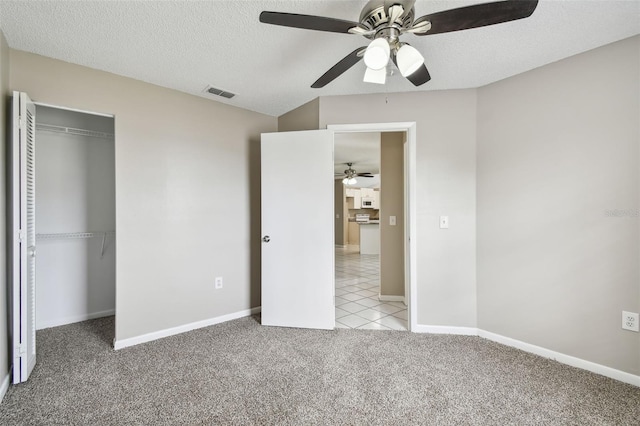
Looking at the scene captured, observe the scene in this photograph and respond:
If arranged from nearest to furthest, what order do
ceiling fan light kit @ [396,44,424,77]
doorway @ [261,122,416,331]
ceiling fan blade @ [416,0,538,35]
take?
ceiling fan blade @ [416,0,538,35]
ceiling fan light kit @ [396,44,424,77]
doorway @ [261,122,416,331]

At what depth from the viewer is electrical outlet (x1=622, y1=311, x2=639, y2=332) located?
6.48ft

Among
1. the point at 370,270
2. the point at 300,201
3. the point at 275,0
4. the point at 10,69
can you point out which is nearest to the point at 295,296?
the point at 300,201

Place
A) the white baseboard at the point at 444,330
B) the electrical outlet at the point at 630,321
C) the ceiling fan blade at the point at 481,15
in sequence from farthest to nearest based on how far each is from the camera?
the white baseboard at the point at 444,330, the electrical outlet at the point at 630,321, the ceiling fan blade at the point at 481,15

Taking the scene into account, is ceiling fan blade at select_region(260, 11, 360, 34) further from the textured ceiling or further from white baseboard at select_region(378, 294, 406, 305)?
white baseboard at select_region(378, 294, 406, 305)

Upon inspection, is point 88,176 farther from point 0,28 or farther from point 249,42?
point 249,42

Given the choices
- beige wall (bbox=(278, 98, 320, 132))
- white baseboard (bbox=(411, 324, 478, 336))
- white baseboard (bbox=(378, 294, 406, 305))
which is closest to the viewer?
white baseboard (bbox=(411, 324, 478, 336))

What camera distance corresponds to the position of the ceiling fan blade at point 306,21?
144 centimetres

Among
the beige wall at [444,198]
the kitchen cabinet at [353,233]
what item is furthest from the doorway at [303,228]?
the kitchen cabinet at [353,233]

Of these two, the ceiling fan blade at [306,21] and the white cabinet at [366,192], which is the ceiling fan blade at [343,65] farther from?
the white cabinet at [366,192]

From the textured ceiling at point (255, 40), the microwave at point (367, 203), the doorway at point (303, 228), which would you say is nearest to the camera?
the textured ceiling at point (255, 40)

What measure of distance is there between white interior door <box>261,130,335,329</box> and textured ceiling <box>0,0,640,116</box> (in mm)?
657

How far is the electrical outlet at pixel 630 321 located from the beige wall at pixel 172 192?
319cm

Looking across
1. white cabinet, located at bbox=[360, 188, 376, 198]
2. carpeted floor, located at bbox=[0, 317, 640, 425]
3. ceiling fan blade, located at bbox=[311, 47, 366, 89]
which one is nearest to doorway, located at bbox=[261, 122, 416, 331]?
carpeted floor, located at bbox=[0, 317, 640, 425]

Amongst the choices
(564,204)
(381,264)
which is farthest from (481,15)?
(381,264)
